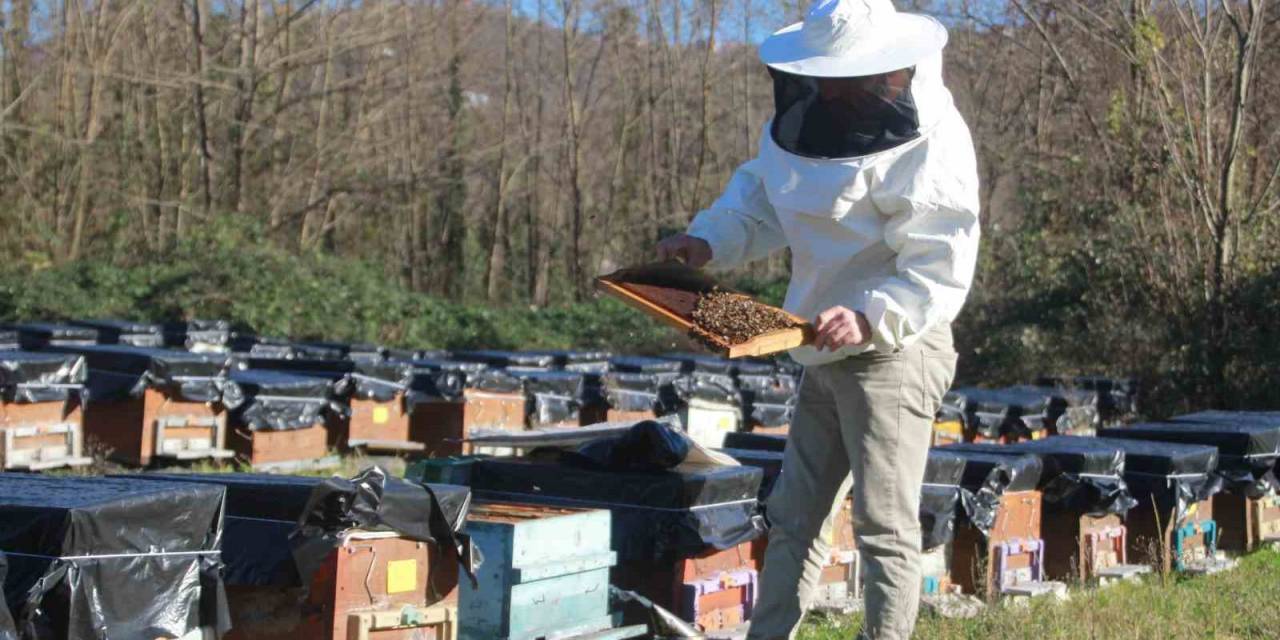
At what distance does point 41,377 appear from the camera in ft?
28.5

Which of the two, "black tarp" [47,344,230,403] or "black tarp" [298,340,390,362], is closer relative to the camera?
"black tarp" [47,344,230,403]

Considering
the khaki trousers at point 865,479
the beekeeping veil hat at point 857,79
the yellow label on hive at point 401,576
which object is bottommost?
the yellow label on hive at point 401,576

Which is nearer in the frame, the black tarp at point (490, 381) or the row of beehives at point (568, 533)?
the row of beehives at point (568, 533)

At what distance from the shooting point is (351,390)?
10.3 m

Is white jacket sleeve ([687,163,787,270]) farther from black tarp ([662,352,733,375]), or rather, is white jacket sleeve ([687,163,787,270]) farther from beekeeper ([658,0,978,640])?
black tarp ([662,352,733,375])

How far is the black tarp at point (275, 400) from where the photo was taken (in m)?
9.38

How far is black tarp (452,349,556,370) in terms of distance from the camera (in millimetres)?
12516

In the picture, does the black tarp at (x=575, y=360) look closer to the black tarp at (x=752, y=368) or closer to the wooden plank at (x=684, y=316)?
the black tarp at (x=752, y=368)

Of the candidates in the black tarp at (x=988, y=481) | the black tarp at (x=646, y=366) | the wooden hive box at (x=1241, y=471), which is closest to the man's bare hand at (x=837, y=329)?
the black tarp at (x=988, y=481)

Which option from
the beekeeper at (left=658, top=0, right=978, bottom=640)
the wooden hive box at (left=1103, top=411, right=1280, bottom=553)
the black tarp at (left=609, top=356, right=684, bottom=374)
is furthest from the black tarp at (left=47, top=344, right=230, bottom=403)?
the beekeeper at (left=658, top=0, right=978, bottom=640)

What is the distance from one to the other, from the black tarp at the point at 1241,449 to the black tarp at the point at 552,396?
4.42m

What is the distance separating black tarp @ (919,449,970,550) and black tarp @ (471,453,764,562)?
2.68 feet

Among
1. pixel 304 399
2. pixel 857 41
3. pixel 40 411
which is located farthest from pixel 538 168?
pixel 857 41

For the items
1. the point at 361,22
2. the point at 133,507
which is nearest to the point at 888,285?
the point at 133,507
